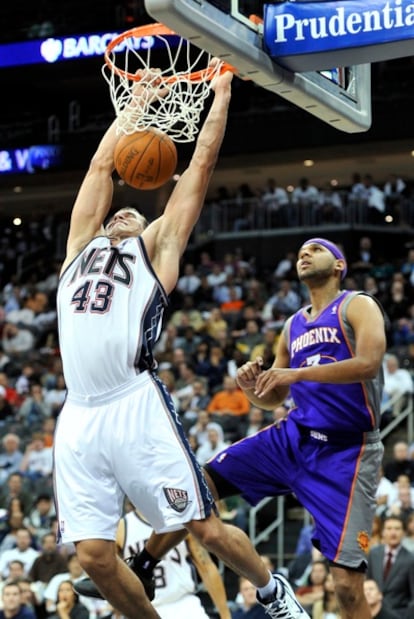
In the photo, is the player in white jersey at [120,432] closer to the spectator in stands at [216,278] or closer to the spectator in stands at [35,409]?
the spectator in stands at [35,409]

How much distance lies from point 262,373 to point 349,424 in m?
0.68

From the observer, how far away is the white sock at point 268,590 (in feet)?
20.1

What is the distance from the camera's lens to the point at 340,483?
6.53 metres

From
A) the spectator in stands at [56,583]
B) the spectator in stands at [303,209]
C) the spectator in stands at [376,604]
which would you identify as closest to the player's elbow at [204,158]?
the spectator in stands at [376,604]

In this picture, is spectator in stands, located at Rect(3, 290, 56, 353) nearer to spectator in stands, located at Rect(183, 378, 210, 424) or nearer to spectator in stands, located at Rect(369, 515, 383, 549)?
spectator in stands, located at Rect(183, 378, 210, 424)

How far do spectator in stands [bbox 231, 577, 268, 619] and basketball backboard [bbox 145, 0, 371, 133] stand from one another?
179 inches

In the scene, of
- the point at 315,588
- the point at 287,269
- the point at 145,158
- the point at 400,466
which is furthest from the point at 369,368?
the point at 287,269

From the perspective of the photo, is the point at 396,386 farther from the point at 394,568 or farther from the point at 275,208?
the point at 275,208

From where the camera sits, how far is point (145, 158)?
624 cm

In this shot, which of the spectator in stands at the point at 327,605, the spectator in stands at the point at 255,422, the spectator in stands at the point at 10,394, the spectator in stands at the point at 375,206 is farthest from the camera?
the spectator in stands at the point at 375,206

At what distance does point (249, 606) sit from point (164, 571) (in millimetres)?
1641

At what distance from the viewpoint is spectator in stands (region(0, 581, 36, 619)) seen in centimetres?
1038

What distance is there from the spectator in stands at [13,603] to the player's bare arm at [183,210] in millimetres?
5297

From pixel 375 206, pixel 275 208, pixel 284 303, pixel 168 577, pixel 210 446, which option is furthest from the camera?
pixel 275 208
